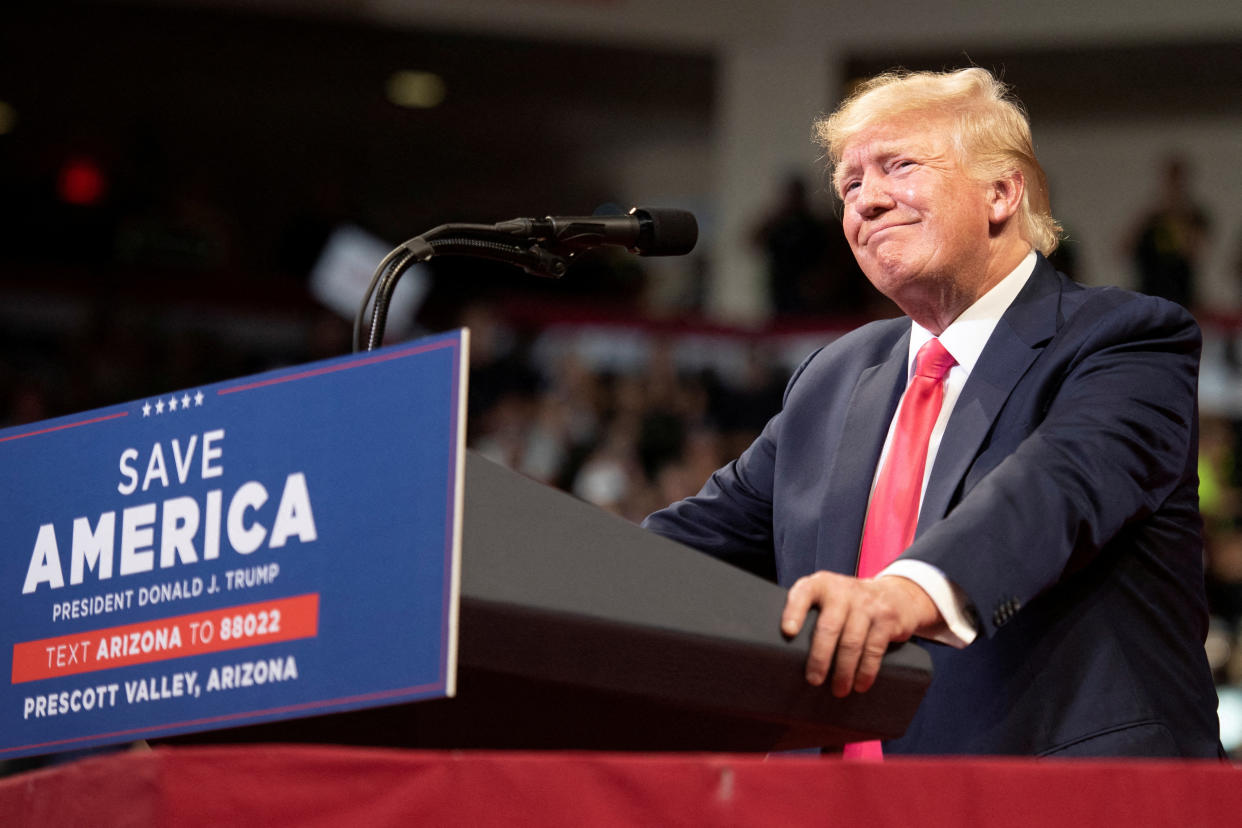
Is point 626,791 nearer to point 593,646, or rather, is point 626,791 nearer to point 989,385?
point 593,646

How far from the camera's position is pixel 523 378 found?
25.3 ft

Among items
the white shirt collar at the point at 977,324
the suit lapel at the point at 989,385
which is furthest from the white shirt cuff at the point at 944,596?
the white shirt collar at the point at 977,324

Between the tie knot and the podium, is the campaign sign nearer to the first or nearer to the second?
the podium

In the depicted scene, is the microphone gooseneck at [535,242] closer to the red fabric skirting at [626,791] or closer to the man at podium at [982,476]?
the man at podium at [982,476]

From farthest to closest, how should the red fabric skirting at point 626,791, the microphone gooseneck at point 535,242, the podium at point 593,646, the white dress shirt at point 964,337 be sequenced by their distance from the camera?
1. the white dress shirt at point 964,337
2. the microphone gooseneck at point 535,242
3. the podium at point 593,646
4. the red fabric skirting at point 626,791

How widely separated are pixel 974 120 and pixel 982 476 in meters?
0.47

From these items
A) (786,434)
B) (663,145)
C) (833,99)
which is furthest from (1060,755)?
(663,145)

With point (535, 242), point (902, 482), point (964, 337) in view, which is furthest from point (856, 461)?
point (535, 242)

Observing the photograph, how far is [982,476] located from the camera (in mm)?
1501

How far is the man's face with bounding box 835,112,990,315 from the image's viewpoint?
1681 millimetres

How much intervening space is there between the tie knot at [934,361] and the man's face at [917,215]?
0.06 metres

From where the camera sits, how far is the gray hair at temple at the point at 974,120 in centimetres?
173

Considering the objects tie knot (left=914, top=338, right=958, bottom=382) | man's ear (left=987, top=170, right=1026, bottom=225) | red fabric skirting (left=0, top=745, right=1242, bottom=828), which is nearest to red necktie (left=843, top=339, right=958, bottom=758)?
tie knot (left=914, top=338, right=958, bottom=382)

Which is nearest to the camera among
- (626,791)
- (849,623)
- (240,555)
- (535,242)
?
(626,791)
